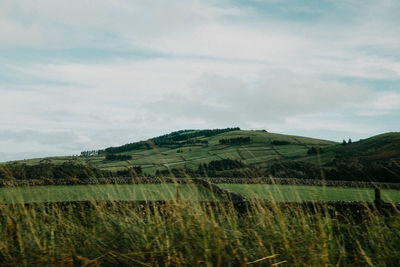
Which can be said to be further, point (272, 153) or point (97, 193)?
point (272, 153)

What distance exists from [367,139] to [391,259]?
81.3 meters

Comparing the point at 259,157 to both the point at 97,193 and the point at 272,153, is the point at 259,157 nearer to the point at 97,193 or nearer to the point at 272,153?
the point at 97,193

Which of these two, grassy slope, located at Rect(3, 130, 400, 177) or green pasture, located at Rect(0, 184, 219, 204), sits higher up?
grassy slope, located at Rect(3, 130, 400, 177)

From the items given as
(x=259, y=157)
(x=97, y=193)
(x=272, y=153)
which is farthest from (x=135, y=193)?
(x=272, y=153)

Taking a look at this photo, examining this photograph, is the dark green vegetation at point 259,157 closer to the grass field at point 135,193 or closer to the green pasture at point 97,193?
the grass field at point 135,193

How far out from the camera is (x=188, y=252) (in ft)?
14.0

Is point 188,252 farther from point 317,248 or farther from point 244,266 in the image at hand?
point 317,248

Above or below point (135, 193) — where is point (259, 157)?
above

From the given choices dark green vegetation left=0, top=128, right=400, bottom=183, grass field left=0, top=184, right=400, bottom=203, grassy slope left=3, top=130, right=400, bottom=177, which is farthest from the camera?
grassy slope left=3, top=130, right=400, bottom=177

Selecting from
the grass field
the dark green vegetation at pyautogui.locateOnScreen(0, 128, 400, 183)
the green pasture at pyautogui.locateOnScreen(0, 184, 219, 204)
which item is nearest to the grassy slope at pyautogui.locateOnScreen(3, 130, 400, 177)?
the dark green vegetation at pyautogui.locateOnScreen(0, 128, 400, 183)

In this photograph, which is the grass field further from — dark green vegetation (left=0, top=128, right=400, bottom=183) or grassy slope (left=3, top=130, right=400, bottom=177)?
grassy slope (left=3, top=130, right=400, bottom=177)

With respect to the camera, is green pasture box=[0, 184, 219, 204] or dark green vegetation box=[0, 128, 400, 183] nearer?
green pasture box=[0, 184, 219, 204]

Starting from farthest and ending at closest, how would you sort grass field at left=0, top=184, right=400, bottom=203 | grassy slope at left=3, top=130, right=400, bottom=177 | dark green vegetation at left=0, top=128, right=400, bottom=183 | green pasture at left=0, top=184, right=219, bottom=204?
grassy slope at left=3, top=130, right=400, bottom=177, dark green vegetation at left=0, top=128, right=400, bottom=183, grass field at left=0, top=184, right=400, bottom=203, green pasture at left=0, top=184, right=219, bottom=204

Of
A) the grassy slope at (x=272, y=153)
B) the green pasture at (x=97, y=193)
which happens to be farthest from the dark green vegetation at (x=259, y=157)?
the green pasture at (x=97, y=193)
